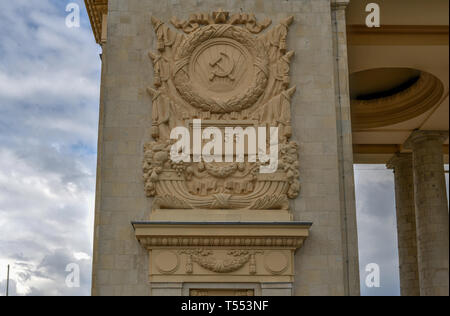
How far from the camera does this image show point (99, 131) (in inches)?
697

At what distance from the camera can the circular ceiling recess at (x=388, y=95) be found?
87.0 ft

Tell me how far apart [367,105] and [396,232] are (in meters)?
6.30

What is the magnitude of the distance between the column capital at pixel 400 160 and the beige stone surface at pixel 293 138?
1487 cm

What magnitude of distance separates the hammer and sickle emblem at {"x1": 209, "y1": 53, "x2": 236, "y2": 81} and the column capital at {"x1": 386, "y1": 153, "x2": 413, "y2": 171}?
16.4 metres

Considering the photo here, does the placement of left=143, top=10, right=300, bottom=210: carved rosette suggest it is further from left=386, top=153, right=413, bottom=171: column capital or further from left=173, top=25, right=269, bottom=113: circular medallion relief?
left=386, top=153, right=413, bottom=171: column capital

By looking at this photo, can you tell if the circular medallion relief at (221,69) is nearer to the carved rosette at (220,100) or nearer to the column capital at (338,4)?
the carved rosette at (220,100)

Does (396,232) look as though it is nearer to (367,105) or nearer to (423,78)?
(367,105)

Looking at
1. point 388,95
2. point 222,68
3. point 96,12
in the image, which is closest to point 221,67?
point 222,68

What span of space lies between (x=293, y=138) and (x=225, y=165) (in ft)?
6.13

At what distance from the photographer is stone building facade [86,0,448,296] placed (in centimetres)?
1602
